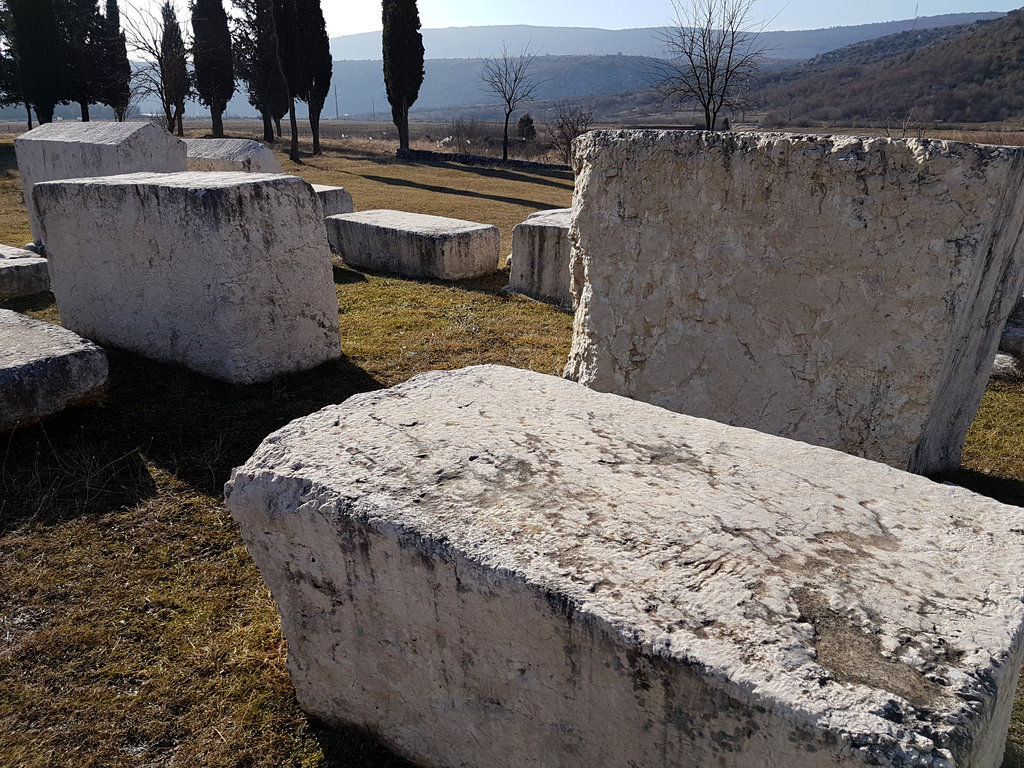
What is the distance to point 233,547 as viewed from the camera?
2.78 meters

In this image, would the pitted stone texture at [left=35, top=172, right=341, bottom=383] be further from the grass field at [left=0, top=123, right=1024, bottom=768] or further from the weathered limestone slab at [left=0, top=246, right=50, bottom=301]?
the weathered limestone slab at [left=0, top=246, right=50, bottom=301]

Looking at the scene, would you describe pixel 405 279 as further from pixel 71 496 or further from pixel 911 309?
pixel 911 309

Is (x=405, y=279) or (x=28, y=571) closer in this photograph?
(x=28, y=571)

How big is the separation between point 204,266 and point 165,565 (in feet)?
6.22

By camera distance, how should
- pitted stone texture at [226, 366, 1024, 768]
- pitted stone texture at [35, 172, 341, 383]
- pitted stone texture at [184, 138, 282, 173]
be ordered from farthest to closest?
1. pitted stone texture at [184, 138, 282, 173]
2. pitted stone texture at [35, 172, 341, 383]
3. pitted stone texture at [226, 366, 1024, 768]

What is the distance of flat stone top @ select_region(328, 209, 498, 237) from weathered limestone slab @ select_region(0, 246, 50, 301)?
2.81 meters

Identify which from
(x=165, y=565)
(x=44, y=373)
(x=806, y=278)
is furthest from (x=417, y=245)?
(x=165, y=565)

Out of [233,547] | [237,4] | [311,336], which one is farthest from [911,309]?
[237,4]

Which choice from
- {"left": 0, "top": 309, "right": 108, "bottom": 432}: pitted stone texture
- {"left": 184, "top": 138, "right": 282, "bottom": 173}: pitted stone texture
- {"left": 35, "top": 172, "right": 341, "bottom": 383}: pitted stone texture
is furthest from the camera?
{"left": 184, "top": 138, "right": 282, "bottom": 173}: pitted stone texture

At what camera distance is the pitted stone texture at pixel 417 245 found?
22.8 feet

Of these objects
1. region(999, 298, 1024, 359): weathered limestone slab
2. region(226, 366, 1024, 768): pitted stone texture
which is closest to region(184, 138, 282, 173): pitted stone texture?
region(999, 298, 1024, 359): weathered limestone slab

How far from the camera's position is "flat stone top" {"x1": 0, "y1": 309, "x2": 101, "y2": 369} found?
3439 millimetres

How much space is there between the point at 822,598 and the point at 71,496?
3019mm

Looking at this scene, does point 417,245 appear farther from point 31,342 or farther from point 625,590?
point 625,590
